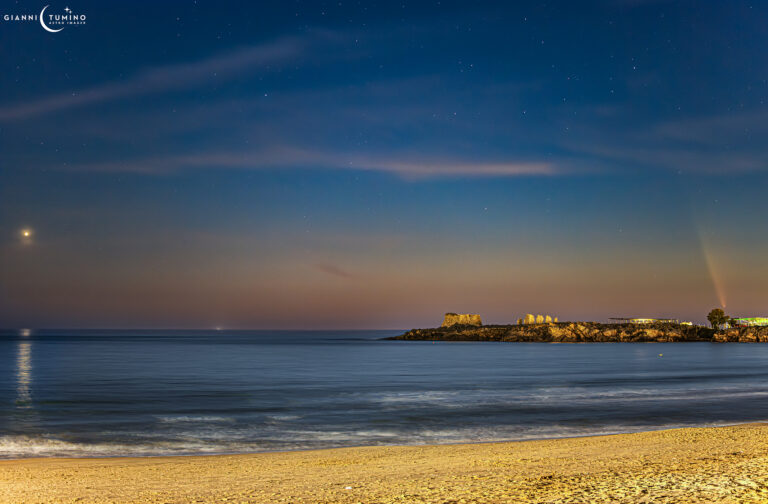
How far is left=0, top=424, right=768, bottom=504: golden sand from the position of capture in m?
11.4

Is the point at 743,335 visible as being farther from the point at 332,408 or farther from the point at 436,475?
the point at 436,475

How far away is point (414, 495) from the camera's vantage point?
11562 millimetres

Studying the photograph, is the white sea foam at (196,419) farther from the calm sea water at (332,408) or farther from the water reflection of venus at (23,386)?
the water reflection of venus at (23,386)

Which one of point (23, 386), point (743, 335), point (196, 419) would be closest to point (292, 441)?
point (196, 419)

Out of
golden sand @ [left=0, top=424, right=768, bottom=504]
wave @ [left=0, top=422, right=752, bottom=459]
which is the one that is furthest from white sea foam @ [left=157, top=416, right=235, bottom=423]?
golden sand @ [left=0, top=424, right=768, bottom=504]

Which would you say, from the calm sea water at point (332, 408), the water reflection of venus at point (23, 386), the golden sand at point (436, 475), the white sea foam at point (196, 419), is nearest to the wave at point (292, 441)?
the calm sea water at point (332, 408)

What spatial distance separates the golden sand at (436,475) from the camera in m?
11.4

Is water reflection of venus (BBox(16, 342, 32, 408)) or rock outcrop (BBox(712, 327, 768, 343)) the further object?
rock outcrop (BBox(712, 327, 768, 343))

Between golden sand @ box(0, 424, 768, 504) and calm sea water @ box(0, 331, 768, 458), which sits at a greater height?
golden sand @ box(0, 424, 768, 504)

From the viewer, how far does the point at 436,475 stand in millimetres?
14094

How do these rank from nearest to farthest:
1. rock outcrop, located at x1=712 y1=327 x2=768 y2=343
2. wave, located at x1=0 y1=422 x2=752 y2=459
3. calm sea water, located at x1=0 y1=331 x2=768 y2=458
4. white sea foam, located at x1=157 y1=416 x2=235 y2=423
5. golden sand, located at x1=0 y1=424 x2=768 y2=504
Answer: golden sand, located at x1=0 y1=424 x2=768 y2=504 < wave, located at x1=0 y1=422 x2=752 y2=459 < calm sea water, located at x1=0 y1=331 x2=768 y2=458 < white sea foam, located at x1=157 y1=416 x2=235 y2=423 < rock outcrop, located at x1=712 y1=327 x2=768 y2=343

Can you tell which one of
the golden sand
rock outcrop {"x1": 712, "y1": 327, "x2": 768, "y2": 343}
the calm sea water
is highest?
the golden sand

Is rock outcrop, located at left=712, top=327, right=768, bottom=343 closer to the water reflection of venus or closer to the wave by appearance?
the wave

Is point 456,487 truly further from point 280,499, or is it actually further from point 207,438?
point 207,438
